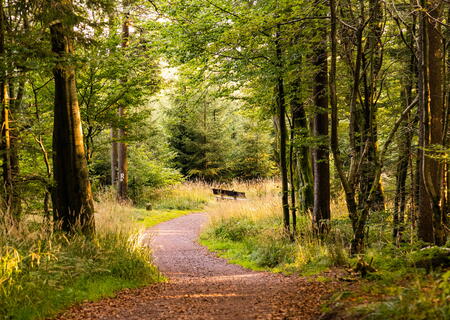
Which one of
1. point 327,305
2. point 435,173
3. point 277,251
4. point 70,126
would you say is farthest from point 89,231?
point 435,173

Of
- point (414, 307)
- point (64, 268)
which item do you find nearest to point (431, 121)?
point (414, 307)

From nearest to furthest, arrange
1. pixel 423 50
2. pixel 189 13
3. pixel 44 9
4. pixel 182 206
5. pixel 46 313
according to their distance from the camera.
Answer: pixel 46 313
pixel 423 50
pixel 44 9
pixel 189 13
pixel 182 206

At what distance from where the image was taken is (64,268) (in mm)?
4871

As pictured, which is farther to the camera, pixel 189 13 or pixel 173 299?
pixel 189 13

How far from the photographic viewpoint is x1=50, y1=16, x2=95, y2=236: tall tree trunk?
6855 mm

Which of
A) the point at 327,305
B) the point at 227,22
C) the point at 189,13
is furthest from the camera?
the point at 189,13

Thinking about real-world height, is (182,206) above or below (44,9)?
below

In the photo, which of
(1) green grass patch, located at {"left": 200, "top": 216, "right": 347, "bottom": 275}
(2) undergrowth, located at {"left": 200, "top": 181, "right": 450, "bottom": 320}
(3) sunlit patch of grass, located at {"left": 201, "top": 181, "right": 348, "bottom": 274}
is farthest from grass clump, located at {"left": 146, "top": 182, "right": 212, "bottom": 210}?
(1) green grass patch, located at {"left": 200, "top": 216, "right": 347, "bottom": 275}

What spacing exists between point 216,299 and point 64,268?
2091mm

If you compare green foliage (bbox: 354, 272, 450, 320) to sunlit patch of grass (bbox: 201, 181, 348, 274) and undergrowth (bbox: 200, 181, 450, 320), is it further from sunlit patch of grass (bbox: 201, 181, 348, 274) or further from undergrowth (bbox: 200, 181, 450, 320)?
sunlit patch of grass (bbox: 201, 181, 348, 274)

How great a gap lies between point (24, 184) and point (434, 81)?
7.90m

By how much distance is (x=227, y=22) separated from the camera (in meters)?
8.54

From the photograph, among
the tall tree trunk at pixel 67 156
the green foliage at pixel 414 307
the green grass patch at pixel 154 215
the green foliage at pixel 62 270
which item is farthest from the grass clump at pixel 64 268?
the green grass patch at pixel 154 215

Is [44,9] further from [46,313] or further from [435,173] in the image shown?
[435,173]
